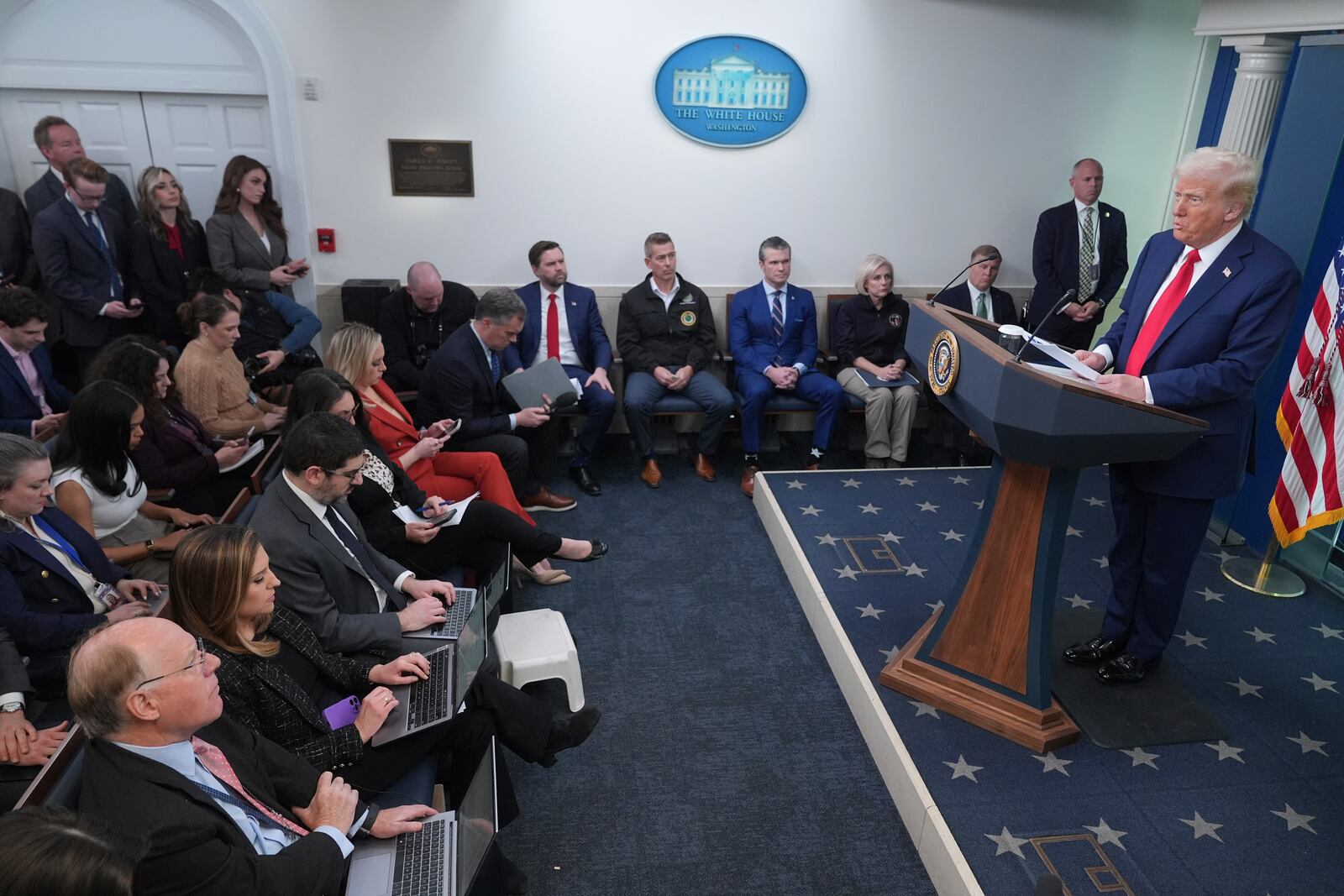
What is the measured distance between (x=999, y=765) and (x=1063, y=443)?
1129 mm

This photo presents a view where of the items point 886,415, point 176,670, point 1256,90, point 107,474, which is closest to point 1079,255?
point 1256,90

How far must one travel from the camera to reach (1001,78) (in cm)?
559

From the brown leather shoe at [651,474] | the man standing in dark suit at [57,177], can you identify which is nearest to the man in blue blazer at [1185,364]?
the brown leather shoe at [651,474]

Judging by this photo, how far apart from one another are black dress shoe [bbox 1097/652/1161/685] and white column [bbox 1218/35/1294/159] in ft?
9.41

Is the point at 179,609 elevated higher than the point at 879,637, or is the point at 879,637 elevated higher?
the point at 179,609

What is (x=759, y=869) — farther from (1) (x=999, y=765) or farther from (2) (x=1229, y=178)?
(2) (x=1229, y=178)

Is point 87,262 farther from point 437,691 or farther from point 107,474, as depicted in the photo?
point 437,691

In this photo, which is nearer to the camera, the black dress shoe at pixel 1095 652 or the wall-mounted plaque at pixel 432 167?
the black dress shoe at pixel 1095 652

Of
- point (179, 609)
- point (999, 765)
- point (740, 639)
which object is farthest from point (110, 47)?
point (999, 765)

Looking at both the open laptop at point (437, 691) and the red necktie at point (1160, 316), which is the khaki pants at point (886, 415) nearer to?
the red necktie at point (1160, 316)

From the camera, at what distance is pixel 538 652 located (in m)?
3.13

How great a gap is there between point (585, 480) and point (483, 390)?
35.9 inches

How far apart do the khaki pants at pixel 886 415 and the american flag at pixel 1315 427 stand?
196 cm

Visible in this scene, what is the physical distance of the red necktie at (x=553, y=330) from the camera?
17.5 feet
